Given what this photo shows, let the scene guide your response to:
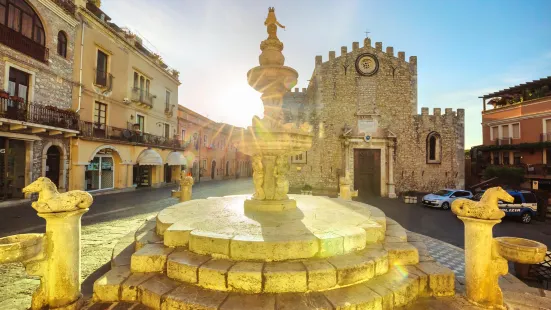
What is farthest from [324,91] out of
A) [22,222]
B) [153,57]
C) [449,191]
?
[22,222]

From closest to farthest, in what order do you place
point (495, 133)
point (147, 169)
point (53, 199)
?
1. point (53, 199)
2. point (147, 169)
3. point (495, 133)

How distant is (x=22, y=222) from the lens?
8.90m

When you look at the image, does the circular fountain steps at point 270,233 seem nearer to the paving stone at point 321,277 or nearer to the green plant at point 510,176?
the paving stone at point 321,277

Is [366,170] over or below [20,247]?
over

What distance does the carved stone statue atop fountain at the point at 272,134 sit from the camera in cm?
521

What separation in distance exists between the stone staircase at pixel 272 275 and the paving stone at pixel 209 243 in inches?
0.5

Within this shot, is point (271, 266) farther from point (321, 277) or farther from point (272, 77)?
point (272, 77)

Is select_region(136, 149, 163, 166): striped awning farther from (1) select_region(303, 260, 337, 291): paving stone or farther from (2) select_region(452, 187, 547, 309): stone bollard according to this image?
(2) select_region(452, 187, 547, 309): stone bollard

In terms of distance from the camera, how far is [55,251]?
296 cm

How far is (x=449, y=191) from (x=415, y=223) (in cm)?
733

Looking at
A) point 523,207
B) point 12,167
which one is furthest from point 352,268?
point 12,167

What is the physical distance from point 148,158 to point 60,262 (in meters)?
20.4

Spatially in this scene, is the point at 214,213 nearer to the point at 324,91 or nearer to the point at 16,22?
the point at 16,22

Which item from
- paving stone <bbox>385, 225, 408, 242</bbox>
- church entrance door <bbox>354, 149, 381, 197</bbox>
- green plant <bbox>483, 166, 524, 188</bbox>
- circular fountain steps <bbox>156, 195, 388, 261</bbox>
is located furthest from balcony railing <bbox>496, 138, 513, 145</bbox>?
circular fountain steps <bbox>156, 195, 388, 261</bbox>
